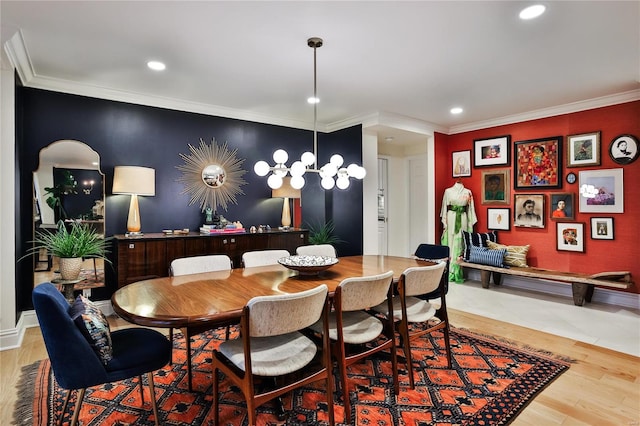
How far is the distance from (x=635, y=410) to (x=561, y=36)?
2581mm

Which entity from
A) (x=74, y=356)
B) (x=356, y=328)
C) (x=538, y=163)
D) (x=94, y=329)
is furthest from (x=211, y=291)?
(x=538, y=163)

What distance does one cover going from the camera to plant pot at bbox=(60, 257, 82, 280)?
130 inches

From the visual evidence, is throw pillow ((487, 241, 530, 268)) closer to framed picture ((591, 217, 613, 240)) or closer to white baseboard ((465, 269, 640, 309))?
white baseboard ((465, 269, 640, 309))

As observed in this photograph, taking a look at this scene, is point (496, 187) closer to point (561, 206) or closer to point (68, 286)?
point (561, 206)

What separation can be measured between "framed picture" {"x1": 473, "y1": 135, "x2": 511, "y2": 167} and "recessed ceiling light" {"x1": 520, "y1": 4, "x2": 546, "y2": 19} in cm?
311

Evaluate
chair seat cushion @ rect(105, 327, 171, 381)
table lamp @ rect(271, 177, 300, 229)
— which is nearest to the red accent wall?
table lamp @ rect(271, 177, 300, 229)

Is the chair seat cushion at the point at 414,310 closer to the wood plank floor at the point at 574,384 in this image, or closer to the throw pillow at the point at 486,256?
the wood plank floor at the point at 574,384

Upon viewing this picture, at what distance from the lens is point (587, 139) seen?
14.6ft

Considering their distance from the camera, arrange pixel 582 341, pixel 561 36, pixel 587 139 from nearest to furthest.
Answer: pixel 561 36 → pixel 582 341 → pixel 587 139

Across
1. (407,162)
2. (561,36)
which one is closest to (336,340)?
(561,36)

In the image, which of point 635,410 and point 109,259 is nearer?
point 635,410

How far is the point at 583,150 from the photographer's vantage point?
14.8ft

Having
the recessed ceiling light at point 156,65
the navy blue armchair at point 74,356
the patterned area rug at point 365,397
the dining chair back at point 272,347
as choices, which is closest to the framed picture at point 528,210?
the patterned area rug at point 365,397

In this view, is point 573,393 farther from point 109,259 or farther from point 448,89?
point 109,259
